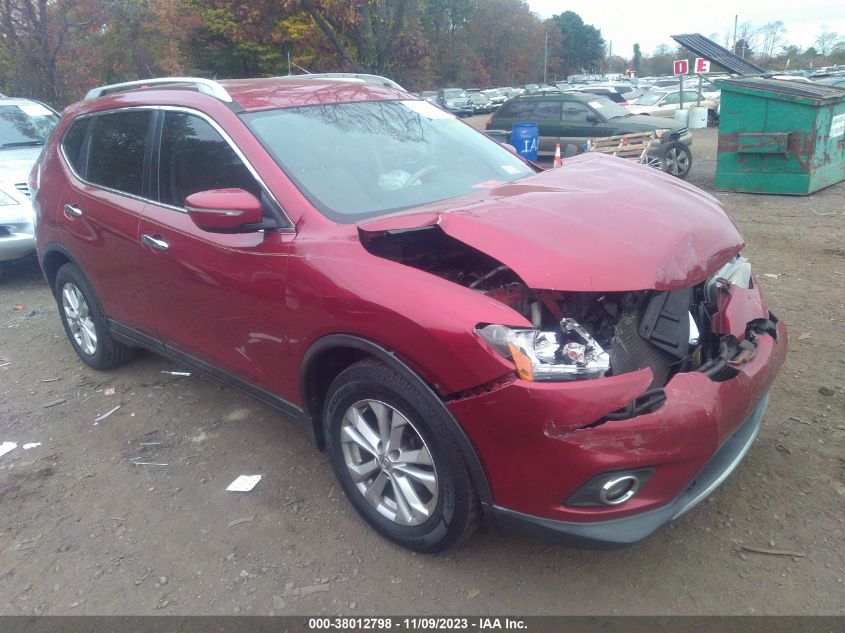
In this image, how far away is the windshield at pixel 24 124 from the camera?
807 cm

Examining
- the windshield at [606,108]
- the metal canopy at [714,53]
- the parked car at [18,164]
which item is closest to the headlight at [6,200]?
the parked car at [18,164]

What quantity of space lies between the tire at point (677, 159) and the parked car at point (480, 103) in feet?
92.7

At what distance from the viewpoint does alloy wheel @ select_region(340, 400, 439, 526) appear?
2.67 meters

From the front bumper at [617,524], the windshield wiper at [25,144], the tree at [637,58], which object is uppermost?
the tree at [637,58]

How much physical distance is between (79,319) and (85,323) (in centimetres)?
7

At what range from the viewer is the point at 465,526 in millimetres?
2580

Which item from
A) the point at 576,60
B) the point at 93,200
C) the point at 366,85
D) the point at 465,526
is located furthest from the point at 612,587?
the point at 576,60

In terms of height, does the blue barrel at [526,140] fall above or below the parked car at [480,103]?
above

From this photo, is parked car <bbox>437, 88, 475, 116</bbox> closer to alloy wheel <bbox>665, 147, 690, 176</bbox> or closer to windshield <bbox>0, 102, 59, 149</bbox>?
alloy wheel <bbox>665, 147, 690, 176</bbox>

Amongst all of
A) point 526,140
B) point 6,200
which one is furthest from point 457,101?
point 6,200

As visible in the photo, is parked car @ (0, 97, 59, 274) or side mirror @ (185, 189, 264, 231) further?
parked car @ (0, 97, 59, 274)

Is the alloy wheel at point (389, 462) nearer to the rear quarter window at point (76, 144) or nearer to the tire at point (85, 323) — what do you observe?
the tire at point (85, 323)

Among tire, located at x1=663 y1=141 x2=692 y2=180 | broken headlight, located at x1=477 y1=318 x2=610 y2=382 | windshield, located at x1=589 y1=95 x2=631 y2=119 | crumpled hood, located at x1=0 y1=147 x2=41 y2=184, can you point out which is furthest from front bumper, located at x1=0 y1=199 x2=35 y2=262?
windshield, located at x1=589 y1=95 x2=631 y2=119

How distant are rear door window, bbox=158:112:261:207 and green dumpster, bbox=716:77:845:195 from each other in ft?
27.5
